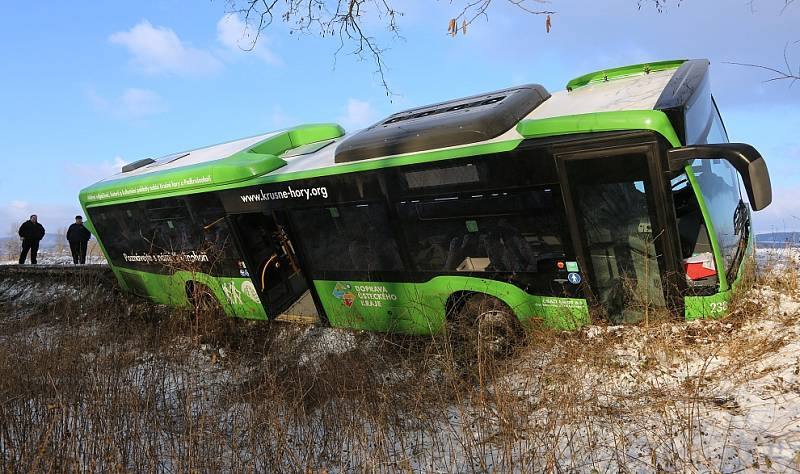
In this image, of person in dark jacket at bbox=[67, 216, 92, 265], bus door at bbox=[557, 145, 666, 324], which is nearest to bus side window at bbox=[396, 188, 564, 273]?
bus door at bbox=[557, 145, 666, 324]

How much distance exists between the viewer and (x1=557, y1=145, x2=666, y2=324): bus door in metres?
5.27

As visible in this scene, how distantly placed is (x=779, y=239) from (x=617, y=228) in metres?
3.55

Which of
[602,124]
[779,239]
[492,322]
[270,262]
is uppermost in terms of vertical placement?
[602,124]

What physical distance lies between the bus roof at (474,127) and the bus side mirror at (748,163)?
24 centimetres

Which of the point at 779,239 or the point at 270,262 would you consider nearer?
the point at 779,239

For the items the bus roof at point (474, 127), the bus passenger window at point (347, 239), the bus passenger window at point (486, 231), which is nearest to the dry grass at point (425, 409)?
the bus passenger window at point (486, 231)

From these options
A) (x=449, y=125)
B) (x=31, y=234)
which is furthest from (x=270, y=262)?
(x=31, y=234)

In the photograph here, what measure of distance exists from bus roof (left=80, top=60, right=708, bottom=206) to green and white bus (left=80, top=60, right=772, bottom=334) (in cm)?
3

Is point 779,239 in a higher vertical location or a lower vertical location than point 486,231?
lower

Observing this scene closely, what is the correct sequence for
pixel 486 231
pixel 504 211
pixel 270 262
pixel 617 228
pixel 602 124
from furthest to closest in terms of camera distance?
pixel 270 262 → pixel 486 231 → pixel 504 211 → pixel 617 228 → pixel 602 124

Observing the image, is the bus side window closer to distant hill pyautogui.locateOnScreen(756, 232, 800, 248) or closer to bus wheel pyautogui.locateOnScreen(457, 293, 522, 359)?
bus wheel pyautogui.locateOnScreen(457, 293, 522, 359)

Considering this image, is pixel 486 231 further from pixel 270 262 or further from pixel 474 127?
pixel 270 262

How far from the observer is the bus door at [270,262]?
872cm

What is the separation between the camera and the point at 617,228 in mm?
5496
